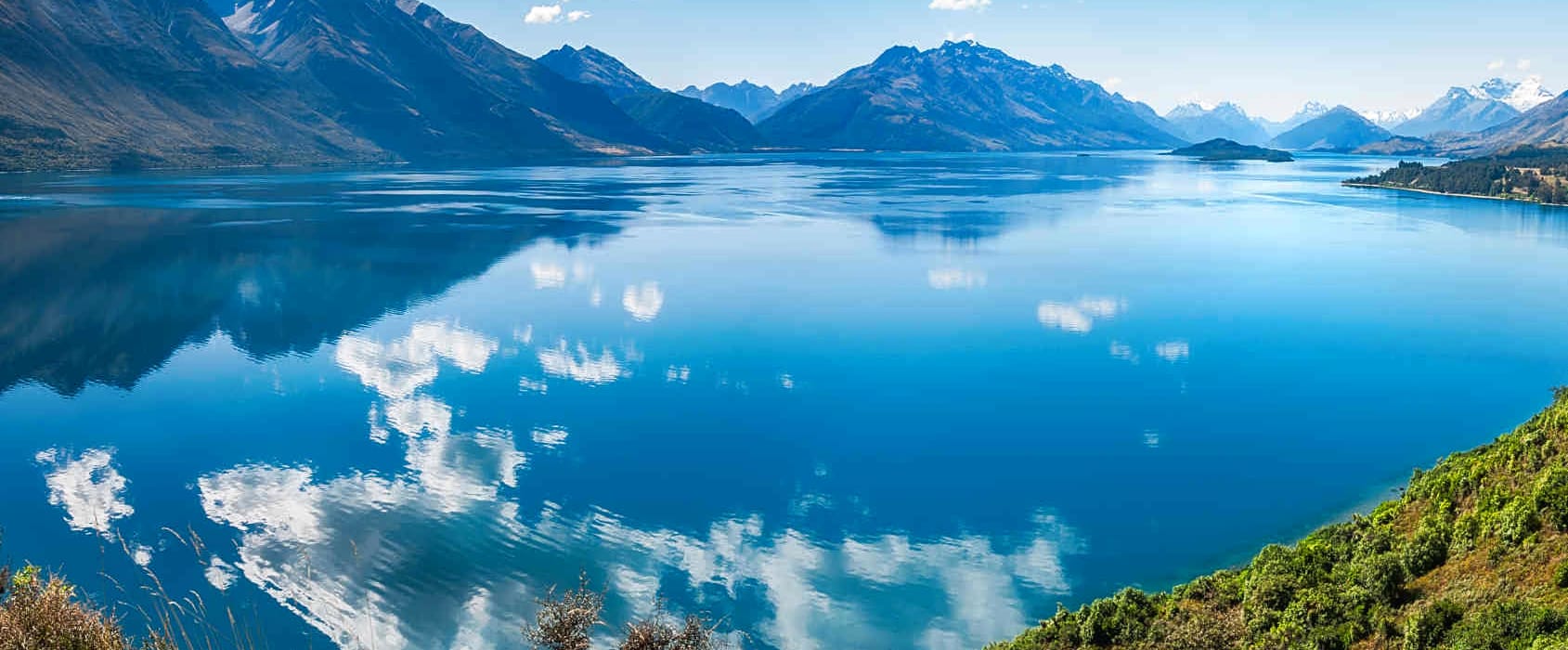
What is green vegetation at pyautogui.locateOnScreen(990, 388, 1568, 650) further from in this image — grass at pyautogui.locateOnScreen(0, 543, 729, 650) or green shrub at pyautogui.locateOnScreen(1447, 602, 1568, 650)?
grass at pyautogui.locateOnScreen(0, 543, 729, 650)

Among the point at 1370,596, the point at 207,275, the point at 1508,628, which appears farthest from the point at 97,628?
the point at 207,275

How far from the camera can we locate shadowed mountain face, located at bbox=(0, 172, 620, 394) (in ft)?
195

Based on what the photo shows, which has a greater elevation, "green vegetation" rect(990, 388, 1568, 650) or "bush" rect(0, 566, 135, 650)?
"bush" rect(0, 566, 135, 650)

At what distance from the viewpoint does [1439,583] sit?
2109cm

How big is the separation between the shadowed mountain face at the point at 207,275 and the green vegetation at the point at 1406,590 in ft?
176

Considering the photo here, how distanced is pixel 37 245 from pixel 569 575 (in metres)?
96.0

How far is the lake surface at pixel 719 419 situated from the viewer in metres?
29.5

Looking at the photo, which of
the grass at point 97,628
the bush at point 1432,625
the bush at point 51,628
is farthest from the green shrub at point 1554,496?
the bush at point 51,628

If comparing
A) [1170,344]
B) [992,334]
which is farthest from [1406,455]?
[992,334]

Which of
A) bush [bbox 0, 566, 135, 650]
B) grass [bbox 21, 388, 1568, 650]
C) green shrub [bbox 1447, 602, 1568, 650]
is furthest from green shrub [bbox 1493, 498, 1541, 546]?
bush [bbox 0, 566, 135, 650]

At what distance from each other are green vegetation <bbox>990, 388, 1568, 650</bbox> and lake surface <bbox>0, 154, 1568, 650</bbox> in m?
4.46

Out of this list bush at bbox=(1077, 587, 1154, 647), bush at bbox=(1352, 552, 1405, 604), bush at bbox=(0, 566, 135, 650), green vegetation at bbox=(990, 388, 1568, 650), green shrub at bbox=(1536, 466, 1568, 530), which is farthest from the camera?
bush at bbox=(1077, 587, 1154, 647)

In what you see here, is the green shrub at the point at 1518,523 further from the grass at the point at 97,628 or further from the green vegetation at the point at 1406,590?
the grass at the point at 97,628

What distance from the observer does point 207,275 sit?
8394 cm
